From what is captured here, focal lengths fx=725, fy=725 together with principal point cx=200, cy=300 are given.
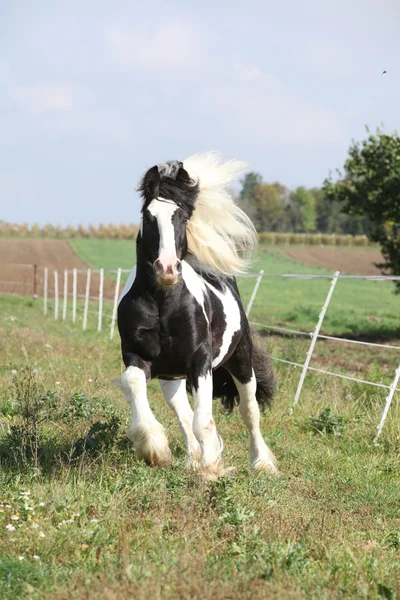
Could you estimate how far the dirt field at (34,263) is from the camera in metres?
39.0

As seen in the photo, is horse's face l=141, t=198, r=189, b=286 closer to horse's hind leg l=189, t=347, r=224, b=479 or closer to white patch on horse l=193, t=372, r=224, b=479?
horse's hind leg l=189, t=347, r=224, b=479

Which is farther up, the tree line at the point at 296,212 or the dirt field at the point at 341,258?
the tree line at the point at 296,212

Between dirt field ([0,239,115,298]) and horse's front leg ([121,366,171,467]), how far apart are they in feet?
96.2

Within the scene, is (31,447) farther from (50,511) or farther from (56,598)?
(56,598)

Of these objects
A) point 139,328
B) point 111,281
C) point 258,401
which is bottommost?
point 111,281

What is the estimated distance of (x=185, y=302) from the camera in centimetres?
581

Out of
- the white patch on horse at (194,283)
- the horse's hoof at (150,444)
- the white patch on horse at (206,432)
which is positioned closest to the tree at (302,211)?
the white patch on horse at (194,283)

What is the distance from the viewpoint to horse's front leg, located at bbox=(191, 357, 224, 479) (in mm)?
5438

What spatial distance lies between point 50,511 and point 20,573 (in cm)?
81

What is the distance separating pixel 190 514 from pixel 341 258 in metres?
64.2

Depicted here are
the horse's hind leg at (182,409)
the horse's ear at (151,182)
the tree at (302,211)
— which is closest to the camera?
the horse's ear at (151,182)

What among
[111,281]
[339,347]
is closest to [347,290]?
[111,281]

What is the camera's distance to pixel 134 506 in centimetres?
466

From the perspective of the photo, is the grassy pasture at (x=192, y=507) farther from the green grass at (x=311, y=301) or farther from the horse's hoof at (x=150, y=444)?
the green grass at (x=311, y=301)
